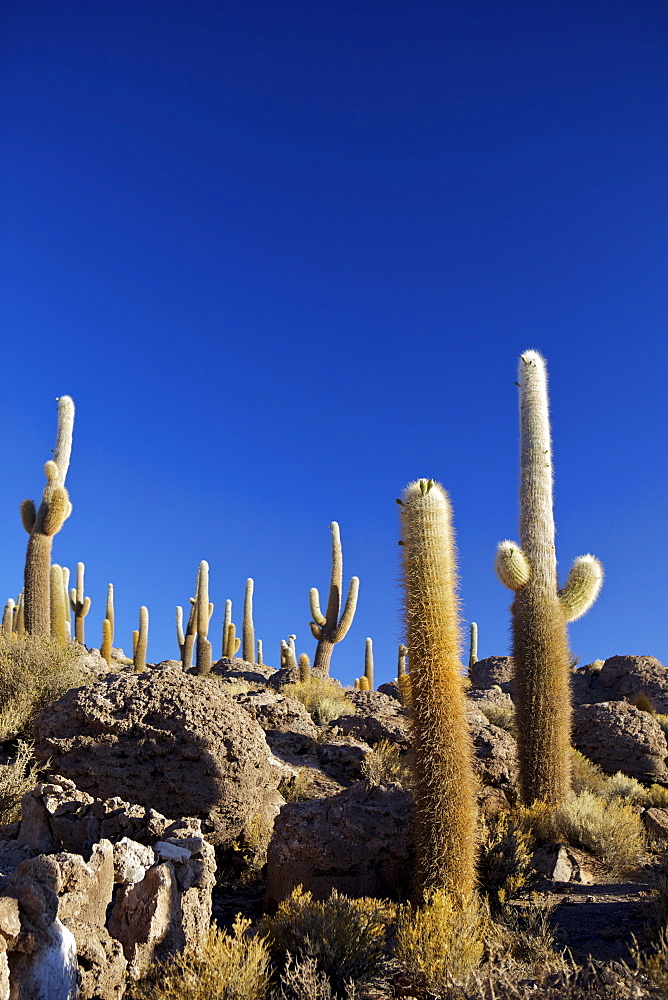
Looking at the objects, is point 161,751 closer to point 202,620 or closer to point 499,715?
point 499,715

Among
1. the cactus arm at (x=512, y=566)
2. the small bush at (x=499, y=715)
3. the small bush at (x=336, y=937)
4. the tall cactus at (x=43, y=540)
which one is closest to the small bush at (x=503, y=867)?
the small bush at (x=336, y=937)

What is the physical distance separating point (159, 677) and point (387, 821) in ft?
10.4

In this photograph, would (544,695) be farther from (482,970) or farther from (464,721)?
(482,970)

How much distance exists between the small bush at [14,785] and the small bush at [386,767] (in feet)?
13.7

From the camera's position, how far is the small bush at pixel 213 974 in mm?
4512

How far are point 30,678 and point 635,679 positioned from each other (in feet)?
46.5

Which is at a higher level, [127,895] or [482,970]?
[127,895]

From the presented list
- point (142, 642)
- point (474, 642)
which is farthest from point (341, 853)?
point (474, 642)

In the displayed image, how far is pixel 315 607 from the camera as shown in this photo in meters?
23.3

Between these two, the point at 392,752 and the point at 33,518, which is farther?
the point at 33,518

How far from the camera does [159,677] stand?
28.5ft

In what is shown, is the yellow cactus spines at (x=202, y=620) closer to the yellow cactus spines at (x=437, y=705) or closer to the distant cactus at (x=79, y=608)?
the distant cactus at (x=79, y=608)

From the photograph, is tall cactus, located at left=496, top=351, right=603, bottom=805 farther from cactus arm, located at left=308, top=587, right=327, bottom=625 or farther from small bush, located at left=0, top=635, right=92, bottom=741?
cactus arm, located at left=308, top=587, right=327, bottom=625

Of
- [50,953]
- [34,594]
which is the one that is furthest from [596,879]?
[34,594]
